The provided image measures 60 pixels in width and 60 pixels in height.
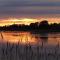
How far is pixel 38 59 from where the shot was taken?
32.9ft

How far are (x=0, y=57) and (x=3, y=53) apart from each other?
172 mm

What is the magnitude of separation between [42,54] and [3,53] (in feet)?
5.03

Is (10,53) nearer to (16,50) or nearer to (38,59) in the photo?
(16,50)

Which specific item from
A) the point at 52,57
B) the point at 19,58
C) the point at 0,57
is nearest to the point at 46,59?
the point at 52,57


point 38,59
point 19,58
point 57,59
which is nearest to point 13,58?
point 19,58

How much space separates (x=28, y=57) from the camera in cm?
999

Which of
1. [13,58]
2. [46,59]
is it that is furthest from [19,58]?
[46,59]

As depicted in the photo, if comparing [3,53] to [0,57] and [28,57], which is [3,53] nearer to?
[0,57]

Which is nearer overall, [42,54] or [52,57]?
[52,57]

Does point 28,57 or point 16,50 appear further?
point 16,50

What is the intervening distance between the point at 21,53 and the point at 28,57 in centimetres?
58

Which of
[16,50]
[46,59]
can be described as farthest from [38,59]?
[16,50]

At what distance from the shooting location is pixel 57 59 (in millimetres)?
9820

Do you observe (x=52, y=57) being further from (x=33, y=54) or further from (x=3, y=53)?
(x=3, y=53)
